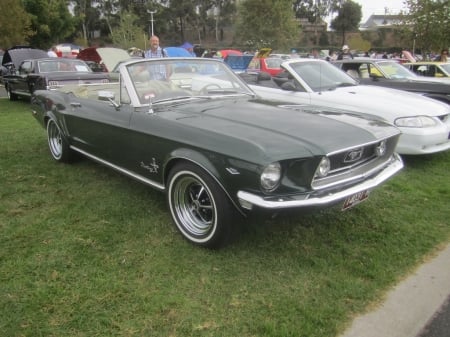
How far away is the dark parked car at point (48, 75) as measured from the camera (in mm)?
10164

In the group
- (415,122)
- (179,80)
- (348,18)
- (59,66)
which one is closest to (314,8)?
(348,18)

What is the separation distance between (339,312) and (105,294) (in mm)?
1585

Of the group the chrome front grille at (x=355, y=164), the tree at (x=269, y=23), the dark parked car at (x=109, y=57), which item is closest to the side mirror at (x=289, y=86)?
the chrome front grille at (x=355, y=164)

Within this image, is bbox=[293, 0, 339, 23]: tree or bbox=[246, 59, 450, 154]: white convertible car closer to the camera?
bbox=[246, 59, 450, 154]: white convertible car

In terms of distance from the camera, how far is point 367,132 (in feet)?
11.2

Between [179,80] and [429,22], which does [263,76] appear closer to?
[179,80]

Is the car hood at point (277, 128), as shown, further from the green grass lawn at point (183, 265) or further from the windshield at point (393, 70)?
the windshield at point (393, 70)

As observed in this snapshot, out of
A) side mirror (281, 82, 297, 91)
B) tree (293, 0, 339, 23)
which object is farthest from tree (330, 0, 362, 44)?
side mirror (281, 82, 297, 91)

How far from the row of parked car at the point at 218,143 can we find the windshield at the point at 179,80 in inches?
0.4

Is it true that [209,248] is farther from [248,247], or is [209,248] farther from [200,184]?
[200,184]

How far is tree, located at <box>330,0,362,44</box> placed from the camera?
67500 millimetres

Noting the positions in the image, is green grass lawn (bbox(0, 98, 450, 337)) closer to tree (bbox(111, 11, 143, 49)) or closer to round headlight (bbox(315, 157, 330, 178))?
round headlight (bbox(315, 157, 330, 178))

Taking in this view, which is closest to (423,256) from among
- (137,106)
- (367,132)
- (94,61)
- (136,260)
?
(367,132)

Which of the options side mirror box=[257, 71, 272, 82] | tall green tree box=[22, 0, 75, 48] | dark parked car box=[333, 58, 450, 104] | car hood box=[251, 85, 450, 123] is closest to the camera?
car hood box=[251, 85, 450, 123]
